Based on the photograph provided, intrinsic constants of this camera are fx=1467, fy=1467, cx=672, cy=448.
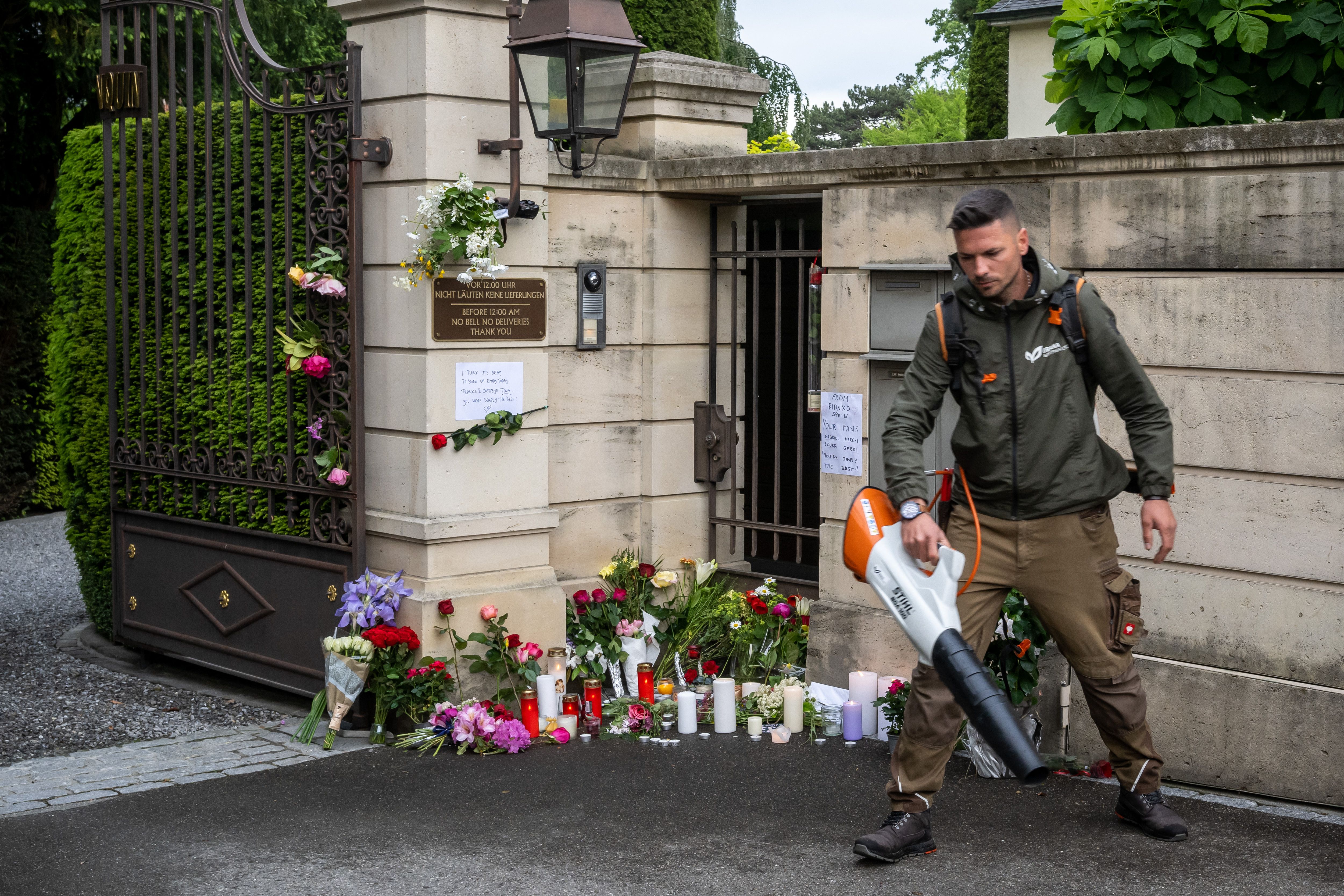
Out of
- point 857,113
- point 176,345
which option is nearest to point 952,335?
point 176,345

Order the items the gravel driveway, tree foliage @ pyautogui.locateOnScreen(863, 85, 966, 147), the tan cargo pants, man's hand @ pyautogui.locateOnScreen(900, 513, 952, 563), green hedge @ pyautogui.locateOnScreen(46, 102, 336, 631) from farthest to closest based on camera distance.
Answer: tree foliage @ pyautogui.locateOnScreen(863, 85, 966, 147) → green hedge @ pyautogui.locateOnScreen(46, 102, 336, 631) → the gravel driveway → the tan cargo pants → man's hand @ pyautogui.locateOnScreen(900, 513, 952, 563)

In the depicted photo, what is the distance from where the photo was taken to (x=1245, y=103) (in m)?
6.07

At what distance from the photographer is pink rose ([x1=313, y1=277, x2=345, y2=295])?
6.22m

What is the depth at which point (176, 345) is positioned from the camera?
7258 mm

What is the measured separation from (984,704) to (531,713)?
258 centimetres

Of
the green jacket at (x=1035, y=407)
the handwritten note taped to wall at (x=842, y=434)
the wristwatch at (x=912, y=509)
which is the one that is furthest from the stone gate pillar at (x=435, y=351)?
the wristwatch at (x=912, y=509)

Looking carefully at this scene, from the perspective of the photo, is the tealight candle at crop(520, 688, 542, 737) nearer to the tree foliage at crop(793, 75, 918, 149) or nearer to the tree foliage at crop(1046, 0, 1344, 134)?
the tree foliage at crop(1046, 0, 1344, 134)

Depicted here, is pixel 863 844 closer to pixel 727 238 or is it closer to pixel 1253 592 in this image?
pixel 1253 592

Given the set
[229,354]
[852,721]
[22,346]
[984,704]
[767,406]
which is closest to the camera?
[984,704]

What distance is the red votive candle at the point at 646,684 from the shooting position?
6676 millimetres

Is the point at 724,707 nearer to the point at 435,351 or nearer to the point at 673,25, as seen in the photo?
the point at 435,351

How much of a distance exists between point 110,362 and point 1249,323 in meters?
5.48

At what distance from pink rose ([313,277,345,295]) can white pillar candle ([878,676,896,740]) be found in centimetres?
286

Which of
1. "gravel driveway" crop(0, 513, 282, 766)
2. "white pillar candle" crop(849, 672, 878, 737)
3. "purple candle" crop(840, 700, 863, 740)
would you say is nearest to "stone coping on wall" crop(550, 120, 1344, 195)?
"white pillar candle" crop(849, 672, 878, 737)
